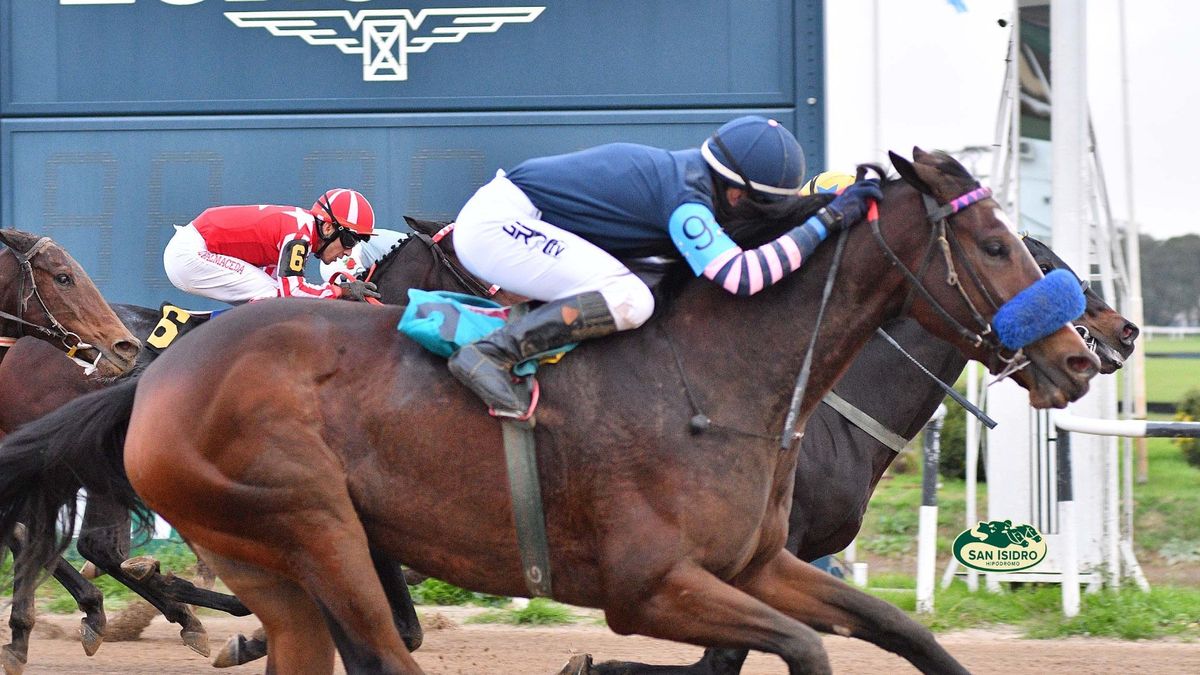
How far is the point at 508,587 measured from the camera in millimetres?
3627

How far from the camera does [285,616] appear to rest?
369cm

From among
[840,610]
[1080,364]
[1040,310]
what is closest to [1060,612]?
[840,610]

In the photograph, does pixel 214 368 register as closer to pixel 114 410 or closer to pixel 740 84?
pixel 114 410

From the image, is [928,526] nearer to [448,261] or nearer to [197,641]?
[448,261]

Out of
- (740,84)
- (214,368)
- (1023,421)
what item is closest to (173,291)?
(740,84)

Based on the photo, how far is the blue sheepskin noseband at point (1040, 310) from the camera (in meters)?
3.39

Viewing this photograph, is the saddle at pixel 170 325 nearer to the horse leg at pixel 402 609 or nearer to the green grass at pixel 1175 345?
the horse leg at pixel 402 609

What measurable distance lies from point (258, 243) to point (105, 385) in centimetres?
89

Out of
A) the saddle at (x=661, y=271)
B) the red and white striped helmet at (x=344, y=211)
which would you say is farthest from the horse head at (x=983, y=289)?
the red and white striped helmet at (x=344, y=211)

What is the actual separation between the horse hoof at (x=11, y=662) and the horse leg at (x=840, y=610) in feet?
9.54

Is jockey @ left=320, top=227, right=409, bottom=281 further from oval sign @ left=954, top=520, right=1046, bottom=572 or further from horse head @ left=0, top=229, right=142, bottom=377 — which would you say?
oval sign @ left=954, top=520, right=1046, bottom=572

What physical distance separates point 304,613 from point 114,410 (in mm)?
789

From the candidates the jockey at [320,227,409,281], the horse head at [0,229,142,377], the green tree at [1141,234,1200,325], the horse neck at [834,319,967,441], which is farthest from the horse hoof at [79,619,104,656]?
the green tree at [1141,234,1200,325]

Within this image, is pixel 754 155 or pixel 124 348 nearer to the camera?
pixel 754 155
